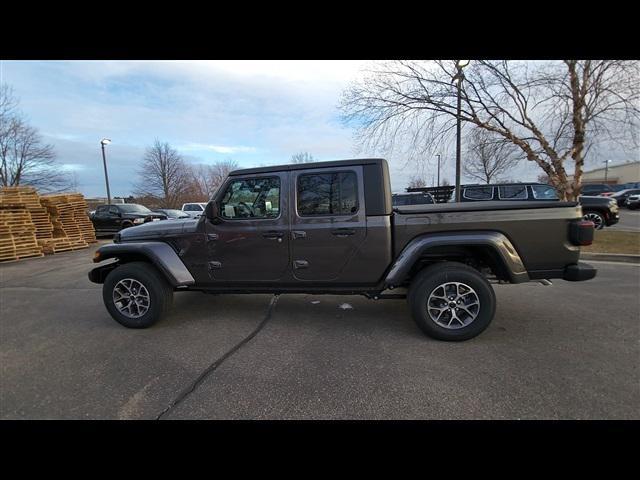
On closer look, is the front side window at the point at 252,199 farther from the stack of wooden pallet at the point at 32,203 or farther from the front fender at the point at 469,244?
the stack of wooden pallet at the point at 32,203

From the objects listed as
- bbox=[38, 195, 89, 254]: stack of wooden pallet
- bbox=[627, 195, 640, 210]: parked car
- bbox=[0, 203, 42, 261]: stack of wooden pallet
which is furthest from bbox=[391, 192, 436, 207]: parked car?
bbox=[627, 195, 640, 210]: parked car

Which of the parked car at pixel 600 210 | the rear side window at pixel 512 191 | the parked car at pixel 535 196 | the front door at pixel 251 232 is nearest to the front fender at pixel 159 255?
Answer: the front door at pixel 251 232

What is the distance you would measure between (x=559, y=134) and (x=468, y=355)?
10541 mm

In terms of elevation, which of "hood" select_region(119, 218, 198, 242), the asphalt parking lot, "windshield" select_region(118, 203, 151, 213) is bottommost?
the asphalt parking lot

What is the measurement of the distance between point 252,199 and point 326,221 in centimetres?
103

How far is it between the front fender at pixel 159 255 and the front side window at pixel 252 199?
2.88ft

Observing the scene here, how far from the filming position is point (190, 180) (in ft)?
121

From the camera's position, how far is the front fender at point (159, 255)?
3.70m

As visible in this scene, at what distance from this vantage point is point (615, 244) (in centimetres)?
802

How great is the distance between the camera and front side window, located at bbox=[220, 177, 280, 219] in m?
3.63

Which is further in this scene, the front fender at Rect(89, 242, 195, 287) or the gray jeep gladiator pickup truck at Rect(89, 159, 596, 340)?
the front fender at Rect(89, 242, 195, 287)

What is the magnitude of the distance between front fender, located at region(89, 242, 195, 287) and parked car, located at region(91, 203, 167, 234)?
11285 millimetres

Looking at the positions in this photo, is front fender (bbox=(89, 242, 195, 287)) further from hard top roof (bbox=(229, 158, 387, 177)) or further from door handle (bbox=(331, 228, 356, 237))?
door handle (bbox=(331, 228, 356, 237))

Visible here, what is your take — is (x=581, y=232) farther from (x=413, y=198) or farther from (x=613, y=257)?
(x=413, y=198)
